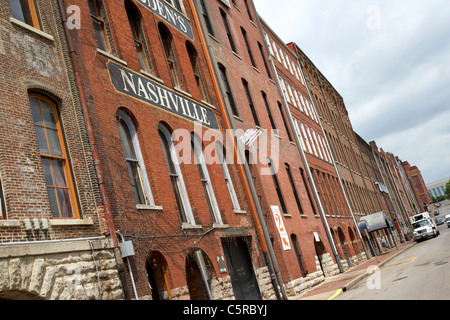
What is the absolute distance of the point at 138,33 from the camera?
15797mm

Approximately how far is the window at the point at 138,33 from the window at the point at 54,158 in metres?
5.38

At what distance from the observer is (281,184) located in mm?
23922

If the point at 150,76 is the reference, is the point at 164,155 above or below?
below

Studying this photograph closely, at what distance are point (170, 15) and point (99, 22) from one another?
15.0 ft

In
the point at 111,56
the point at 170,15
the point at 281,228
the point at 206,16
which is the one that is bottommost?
the point at 281,228

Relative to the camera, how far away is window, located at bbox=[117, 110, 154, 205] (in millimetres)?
12672

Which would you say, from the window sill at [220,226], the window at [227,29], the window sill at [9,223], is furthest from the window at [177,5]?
the window sill at [9,223]

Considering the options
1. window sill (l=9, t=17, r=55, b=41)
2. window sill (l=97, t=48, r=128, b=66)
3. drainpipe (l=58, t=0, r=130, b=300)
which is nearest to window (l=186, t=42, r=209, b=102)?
window sill (l=97, t=48, r=128, b=66)

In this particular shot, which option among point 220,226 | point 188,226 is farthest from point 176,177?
point 220,226

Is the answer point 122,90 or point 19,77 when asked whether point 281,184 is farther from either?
point 19,77

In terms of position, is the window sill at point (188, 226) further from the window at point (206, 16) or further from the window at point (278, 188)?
the window at point (206, 16)

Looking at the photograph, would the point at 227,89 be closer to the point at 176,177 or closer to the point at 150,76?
the point at 150,76
